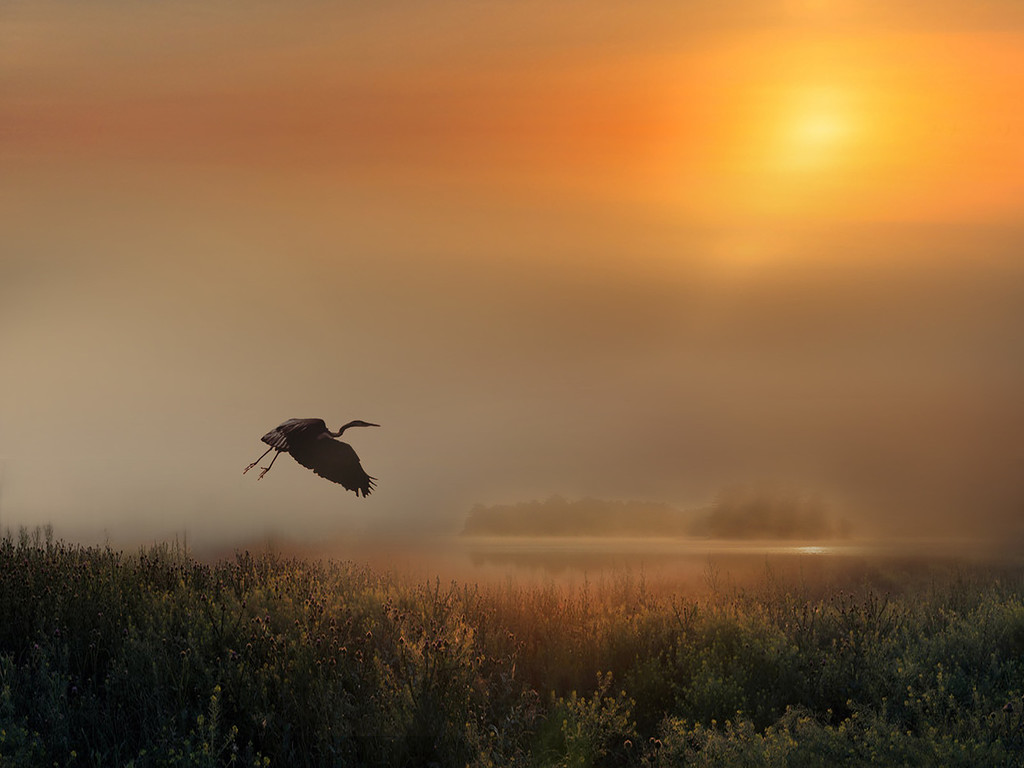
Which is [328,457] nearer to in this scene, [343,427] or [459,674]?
[343,427]

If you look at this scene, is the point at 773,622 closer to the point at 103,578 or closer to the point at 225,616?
the point at 225,616

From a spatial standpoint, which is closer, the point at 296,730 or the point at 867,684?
the point at 296,730

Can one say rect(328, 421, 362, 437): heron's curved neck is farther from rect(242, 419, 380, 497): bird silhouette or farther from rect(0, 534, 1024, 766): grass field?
rect(0, 534, 1024, 766): grass field

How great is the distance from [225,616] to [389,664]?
1.91 m

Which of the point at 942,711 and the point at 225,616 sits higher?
the point at 225,616

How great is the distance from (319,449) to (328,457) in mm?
155

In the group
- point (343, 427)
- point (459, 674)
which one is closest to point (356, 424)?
point (343, 427)

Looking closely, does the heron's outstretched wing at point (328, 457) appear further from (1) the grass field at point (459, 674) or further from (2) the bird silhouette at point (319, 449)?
(1) the grass field at point (459, 674)

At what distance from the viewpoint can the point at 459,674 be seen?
738 centimetres

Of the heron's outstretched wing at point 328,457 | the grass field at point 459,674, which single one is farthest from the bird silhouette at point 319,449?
the grass field at point 459,674

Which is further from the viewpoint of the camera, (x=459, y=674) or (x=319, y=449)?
(x=319, y=449)

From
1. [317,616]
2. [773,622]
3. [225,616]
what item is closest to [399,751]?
[317,616]

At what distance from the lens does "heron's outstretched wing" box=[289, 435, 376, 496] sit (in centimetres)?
1156

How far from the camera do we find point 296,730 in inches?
279
